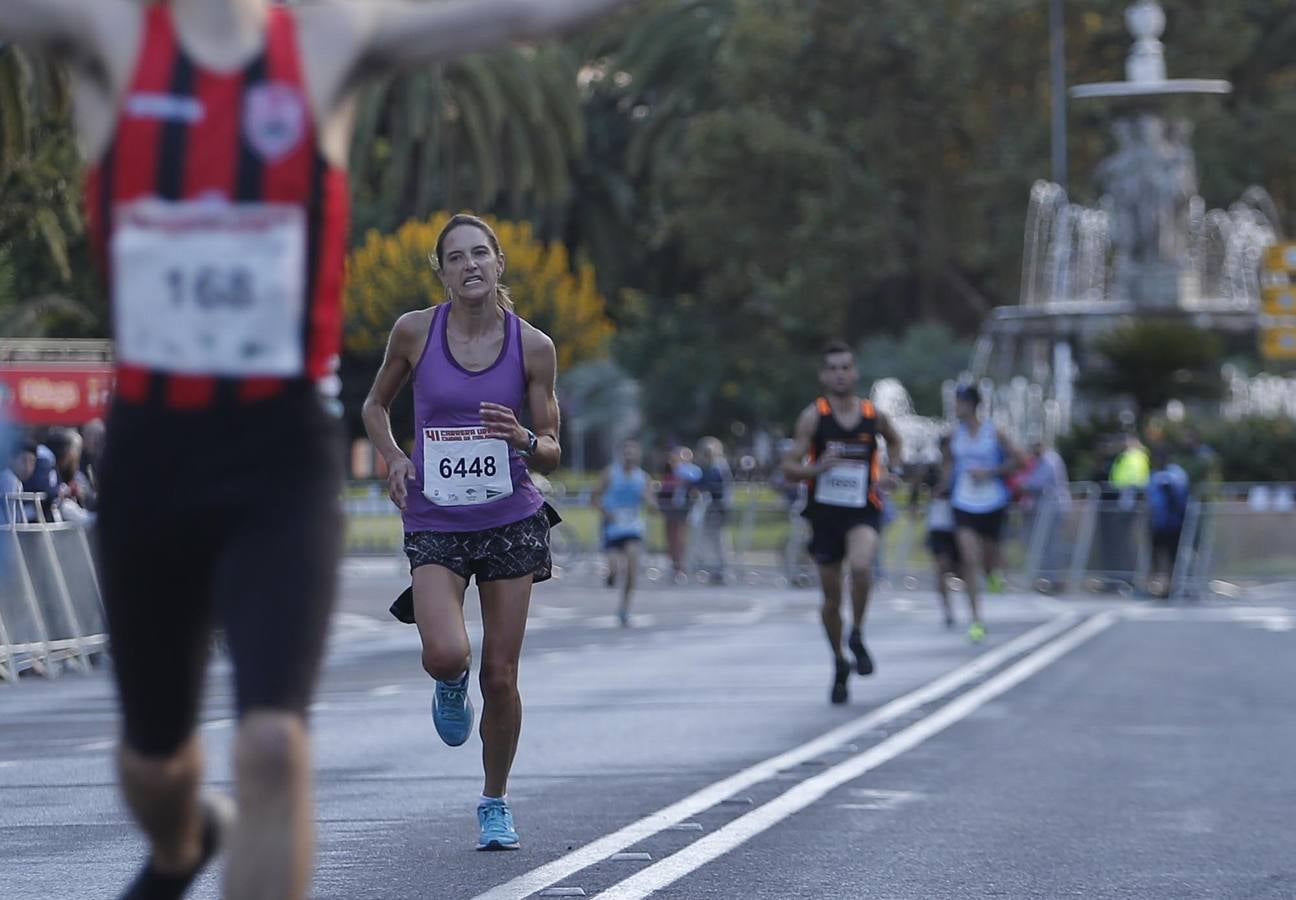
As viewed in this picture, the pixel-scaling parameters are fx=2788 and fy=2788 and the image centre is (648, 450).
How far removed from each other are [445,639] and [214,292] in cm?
370

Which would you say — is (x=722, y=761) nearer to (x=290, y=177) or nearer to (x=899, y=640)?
(x=290, y=177)

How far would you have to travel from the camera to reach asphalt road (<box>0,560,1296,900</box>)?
7918 millimetres

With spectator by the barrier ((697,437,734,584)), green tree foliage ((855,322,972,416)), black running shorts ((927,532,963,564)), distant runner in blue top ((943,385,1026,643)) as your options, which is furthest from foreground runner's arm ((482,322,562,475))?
green tree foliage ((855,322,972,416))

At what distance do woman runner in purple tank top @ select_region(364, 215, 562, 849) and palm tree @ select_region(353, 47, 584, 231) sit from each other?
135ft

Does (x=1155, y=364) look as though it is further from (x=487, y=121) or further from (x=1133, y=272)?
(x=487, y=121)

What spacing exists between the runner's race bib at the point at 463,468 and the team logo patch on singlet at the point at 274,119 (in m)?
3.71

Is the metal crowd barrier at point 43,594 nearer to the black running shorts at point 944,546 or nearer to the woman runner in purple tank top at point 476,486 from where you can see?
the black running shorts at point 944,546

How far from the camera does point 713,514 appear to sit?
34.4 meters

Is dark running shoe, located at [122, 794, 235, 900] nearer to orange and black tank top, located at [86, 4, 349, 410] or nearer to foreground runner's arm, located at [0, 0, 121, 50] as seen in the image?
orange and black tank top, located at [86, 4, 349, 410]

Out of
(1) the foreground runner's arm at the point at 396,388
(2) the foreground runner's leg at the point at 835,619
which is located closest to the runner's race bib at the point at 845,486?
(2) the foreground runner's leg at the point at 835,619

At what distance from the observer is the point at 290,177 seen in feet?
14.3

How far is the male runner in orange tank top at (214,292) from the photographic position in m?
4.30

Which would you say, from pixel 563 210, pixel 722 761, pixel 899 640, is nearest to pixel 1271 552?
pixel 899 640

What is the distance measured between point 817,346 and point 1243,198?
11.8m
